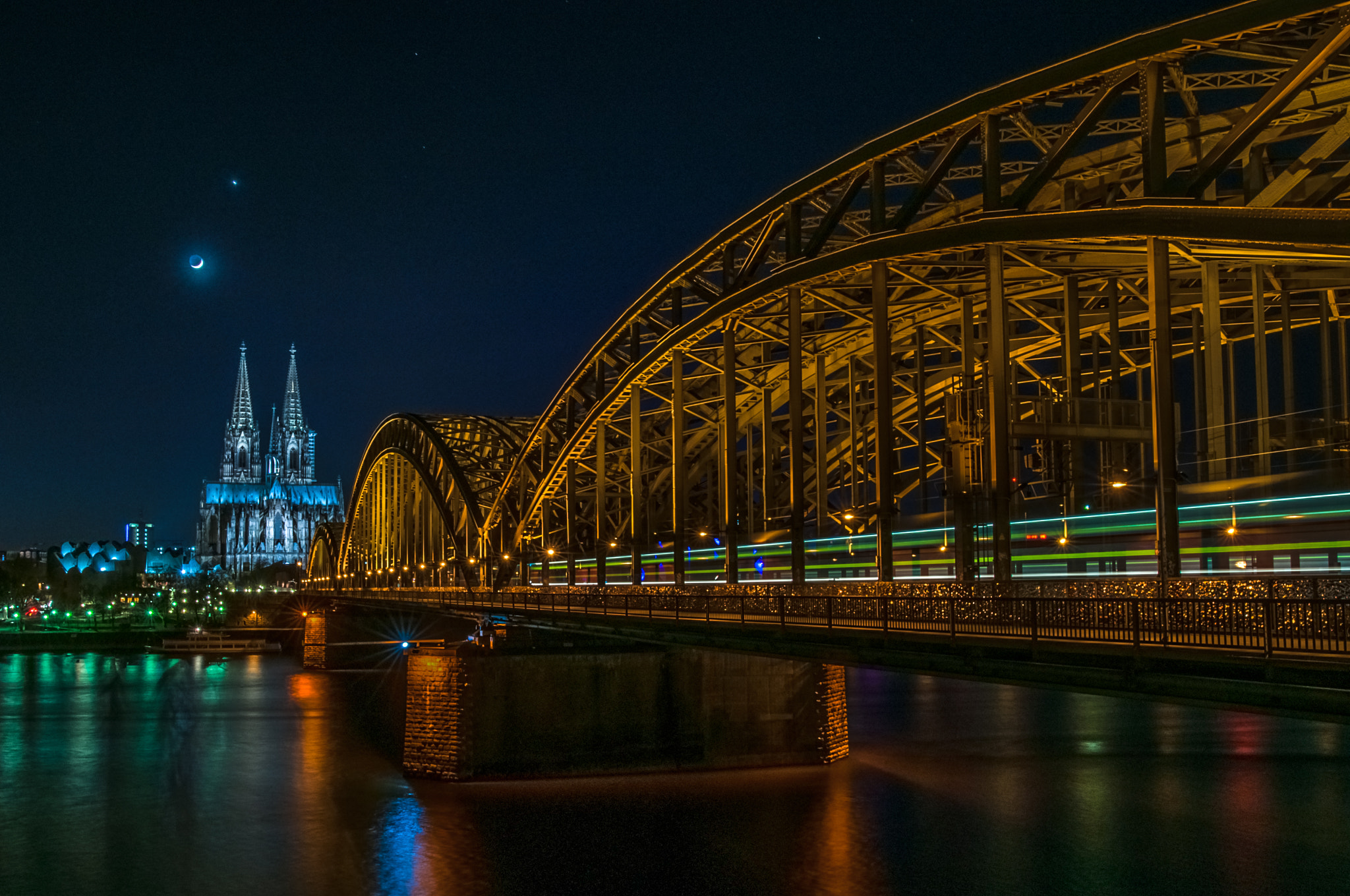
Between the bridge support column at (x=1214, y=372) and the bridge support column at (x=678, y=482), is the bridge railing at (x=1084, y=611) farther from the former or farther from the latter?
the bridge support column at (x=678, y=482)

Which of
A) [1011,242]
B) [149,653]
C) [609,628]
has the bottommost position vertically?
[149,653]

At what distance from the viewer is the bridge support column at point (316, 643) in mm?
98188

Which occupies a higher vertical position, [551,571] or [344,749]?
[551,571]

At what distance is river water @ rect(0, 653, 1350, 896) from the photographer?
2856 cm

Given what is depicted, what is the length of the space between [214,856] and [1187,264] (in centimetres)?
2804

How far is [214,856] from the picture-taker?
32.0m

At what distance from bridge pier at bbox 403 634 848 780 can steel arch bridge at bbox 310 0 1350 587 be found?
11.2 feet

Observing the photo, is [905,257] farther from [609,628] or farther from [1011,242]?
[609,628]

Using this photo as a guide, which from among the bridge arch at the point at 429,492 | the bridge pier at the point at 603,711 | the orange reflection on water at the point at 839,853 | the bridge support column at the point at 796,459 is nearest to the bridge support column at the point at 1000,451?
the orange reflection on water at the point at 839,853

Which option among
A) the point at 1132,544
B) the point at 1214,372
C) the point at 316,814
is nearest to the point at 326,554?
the point at 316,814

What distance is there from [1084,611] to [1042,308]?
89.7 ft

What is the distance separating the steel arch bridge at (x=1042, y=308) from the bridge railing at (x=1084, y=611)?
238cm

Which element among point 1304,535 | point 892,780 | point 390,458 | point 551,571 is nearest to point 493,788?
point 892,780

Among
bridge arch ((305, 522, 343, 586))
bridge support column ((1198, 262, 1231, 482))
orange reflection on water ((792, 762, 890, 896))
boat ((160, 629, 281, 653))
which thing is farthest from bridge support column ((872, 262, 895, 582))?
bridge arch ((305, 522, 343, 586))
